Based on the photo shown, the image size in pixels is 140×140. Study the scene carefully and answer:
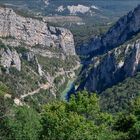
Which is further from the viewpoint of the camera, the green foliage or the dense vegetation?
the green foliage

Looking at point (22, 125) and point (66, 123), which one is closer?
point (66, 123)

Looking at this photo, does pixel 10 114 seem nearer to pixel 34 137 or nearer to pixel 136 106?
pixel 34 137

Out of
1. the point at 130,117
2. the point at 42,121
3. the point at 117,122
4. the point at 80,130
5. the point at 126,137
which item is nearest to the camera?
the point at 80,130

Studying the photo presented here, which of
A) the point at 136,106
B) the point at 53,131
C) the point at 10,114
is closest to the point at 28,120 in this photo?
the point at 10,114

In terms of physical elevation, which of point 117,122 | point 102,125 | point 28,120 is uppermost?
point 102,125

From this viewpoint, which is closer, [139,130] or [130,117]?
[139,130]

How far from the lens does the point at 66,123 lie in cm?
6869

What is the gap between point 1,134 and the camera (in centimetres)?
7794

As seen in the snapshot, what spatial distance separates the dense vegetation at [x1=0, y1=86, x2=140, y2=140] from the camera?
68188 mm

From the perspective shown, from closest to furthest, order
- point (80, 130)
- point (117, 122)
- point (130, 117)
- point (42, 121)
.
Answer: point (80, 130)
point (42, 121)
point (130, 117)
point (117, 122)

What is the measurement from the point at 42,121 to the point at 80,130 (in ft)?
27.9

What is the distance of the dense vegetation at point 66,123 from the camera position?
6819cm

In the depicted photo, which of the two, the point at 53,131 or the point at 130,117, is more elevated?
the point at 53,131

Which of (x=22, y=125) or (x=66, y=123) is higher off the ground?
(x=66, y=123)
